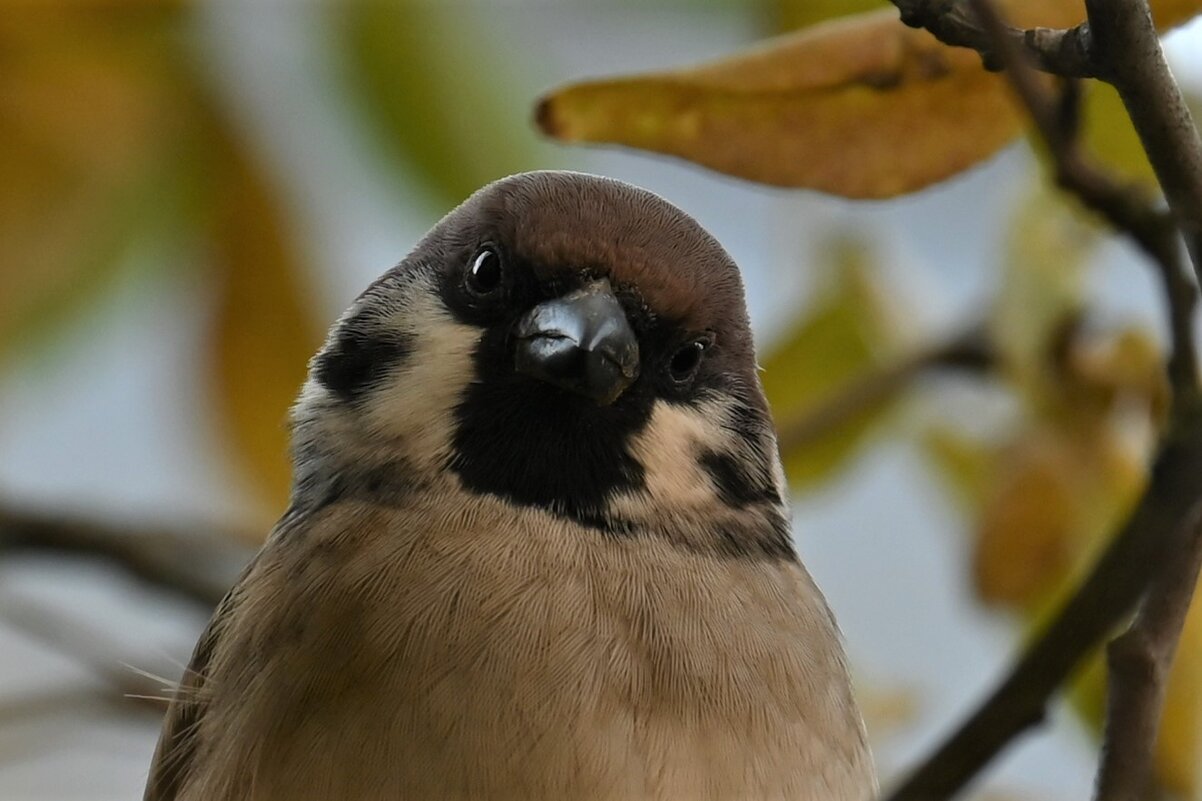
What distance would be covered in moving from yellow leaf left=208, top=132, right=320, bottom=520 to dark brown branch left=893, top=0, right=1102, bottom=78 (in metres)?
1.93

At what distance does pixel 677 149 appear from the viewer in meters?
2.11

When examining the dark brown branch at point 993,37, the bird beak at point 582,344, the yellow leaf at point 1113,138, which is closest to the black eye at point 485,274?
the bird beak at point 582,344

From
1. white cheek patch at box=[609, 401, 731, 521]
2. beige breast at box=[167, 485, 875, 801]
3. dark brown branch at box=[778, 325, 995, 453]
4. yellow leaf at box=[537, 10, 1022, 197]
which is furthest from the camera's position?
dark brown branch at box=[778, 325, 995, 453]

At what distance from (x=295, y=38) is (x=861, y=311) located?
124cm

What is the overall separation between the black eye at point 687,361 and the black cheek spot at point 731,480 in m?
0.15

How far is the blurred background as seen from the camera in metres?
2.89

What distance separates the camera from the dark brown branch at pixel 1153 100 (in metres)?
1.39

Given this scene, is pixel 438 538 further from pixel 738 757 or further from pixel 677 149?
pixel 677 149

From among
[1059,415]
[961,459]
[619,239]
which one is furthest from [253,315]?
[1059,415]

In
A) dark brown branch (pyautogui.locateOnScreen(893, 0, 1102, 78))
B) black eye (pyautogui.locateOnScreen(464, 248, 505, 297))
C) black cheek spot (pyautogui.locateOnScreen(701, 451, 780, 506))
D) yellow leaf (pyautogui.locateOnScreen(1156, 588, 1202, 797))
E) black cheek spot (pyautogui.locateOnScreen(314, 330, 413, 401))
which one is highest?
dark brown branch (pyautogui.locateOnScreen(893, 0, 1102, 78))

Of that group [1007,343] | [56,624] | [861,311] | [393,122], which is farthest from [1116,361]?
[56,624]

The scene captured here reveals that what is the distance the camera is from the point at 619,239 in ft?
9.02

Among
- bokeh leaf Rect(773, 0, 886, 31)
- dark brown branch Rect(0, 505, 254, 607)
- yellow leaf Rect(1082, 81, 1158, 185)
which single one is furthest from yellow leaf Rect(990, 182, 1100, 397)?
dark brown branch Rect(0, 505, 254, 607)

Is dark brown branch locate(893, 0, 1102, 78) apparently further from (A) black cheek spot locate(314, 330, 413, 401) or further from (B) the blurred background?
(A) black cheek spot locate(314, 330, 413, 401)
